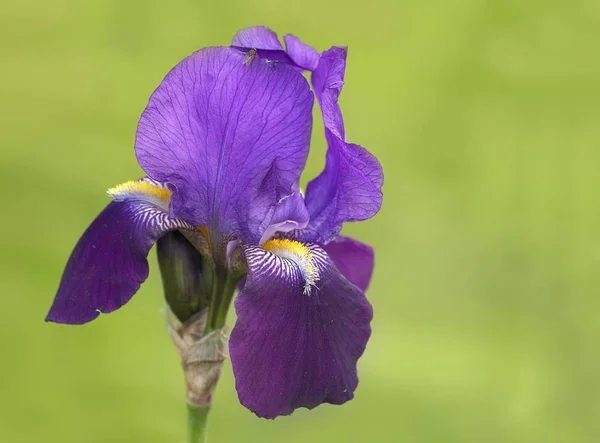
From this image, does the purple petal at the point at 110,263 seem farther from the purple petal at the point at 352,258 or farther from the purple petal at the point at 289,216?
the purple petal at the point at 352,258

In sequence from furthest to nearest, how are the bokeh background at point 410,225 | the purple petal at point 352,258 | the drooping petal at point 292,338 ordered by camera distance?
the bokeh background at point 410,225 < the purple petal at point 352,258 < the drooping petal at point 292,338

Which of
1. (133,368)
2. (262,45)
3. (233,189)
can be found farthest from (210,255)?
(133,368)

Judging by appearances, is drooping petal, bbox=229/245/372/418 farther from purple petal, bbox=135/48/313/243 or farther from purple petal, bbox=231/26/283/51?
purple petal, bbox=231/26/283/51

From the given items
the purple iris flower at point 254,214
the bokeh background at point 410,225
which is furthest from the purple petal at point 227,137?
the bokeh background at point 410,225

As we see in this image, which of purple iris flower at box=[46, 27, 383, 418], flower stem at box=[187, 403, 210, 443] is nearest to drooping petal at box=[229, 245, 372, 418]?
purple iris flower at box=[46, 27, 383, 418]

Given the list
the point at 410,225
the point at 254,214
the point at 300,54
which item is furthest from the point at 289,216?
the point at 410,225

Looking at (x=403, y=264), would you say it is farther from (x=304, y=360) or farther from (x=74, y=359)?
(x=304, y=360)

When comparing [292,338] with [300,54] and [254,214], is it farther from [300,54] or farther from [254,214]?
[300,54]
